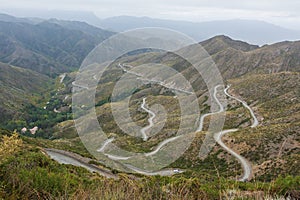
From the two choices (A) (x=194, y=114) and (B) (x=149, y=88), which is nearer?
(A) (x=194, y=114)

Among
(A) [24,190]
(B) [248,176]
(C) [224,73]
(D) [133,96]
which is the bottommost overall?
(D) [133,96]

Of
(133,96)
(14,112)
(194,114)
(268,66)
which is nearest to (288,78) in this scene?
(194,114)

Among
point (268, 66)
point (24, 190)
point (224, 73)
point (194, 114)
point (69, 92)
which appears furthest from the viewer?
point (69, 92)

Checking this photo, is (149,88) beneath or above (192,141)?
beneath

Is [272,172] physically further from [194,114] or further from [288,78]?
[288,78]

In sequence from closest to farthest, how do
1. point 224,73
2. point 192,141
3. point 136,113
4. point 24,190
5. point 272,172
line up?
point 24,190, point 272,172, point 192,141, point 136,113, point 224,73

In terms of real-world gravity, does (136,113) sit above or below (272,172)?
below

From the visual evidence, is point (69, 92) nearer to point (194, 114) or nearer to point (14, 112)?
point (14, 112)

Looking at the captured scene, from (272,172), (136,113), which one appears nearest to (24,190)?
(272,172)

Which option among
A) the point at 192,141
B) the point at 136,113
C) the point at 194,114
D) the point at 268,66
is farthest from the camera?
the point at 268,66
